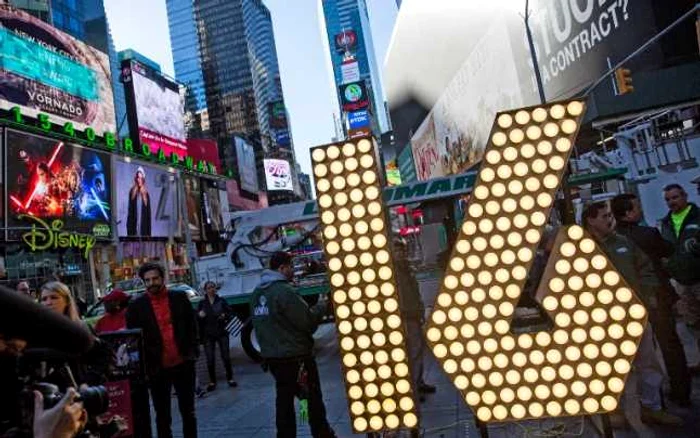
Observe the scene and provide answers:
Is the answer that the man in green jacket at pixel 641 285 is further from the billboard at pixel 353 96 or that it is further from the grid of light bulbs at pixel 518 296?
the billboard at pixel 353 96

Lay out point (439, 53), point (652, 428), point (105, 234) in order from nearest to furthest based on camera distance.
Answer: point (652, 428) < point (105, 234) < point (439, 53)

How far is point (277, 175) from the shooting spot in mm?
91750

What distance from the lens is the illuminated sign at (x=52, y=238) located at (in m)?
25.4

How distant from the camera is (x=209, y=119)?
142 metres

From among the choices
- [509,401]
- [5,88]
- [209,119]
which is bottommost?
[509,401]

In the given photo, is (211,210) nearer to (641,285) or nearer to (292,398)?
(292,398)

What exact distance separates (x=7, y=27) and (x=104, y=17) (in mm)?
81931

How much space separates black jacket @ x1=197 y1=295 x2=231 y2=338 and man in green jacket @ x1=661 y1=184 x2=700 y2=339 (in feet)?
22.1

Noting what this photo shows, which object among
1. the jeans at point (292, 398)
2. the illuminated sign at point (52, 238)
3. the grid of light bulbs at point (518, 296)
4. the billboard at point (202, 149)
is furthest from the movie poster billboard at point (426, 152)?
the grid of light bulbs at point (518, 296)

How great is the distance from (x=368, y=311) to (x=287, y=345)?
8.31 ft

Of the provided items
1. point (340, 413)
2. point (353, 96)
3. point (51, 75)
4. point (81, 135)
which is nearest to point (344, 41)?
point (353, 96)

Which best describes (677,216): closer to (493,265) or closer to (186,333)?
(493,265)

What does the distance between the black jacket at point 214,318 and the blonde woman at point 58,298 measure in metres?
4.80

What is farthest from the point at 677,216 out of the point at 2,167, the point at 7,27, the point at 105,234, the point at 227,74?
the point at 227,74
